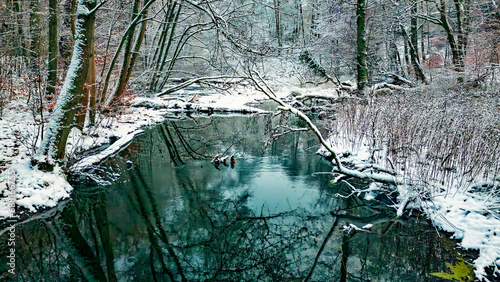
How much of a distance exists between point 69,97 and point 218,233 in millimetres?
3540

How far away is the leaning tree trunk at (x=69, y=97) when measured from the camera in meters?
5.82

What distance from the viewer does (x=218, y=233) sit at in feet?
16.2

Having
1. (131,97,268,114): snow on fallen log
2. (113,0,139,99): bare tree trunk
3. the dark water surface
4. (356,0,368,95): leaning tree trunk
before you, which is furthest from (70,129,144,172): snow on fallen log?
(356,0,368,95): leaning tree trunk

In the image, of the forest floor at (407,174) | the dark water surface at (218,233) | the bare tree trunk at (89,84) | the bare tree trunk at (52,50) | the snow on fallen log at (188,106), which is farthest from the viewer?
the snow on fallen log at (188,106)

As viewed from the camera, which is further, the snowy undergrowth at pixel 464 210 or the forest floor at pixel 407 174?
the forest floor at pixel 407 174

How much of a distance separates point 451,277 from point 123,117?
480 inches

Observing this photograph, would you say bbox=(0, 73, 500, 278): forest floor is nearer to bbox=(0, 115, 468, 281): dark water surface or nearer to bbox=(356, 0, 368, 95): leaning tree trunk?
bbox=(0, 115, 468, 281): dark water surface

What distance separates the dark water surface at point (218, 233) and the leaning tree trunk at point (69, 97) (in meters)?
0.91

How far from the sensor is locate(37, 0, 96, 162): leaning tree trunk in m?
5.82

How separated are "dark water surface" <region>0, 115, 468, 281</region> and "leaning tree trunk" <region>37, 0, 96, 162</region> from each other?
0.91 m

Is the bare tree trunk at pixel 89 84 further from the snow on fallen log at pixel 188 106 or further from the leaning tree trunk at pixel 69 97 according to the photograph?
the snow on fallen log at pixel 188 106

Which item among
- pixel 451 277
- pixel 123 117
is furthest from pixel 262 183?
pixel 123 117

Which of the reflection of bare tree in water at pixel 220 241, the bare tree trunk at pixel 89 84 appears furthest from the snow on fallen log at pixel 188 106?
the reflection of bare tree in water at pixel 220 241

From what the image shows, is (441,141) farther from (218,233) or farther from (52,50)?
(52,50)
